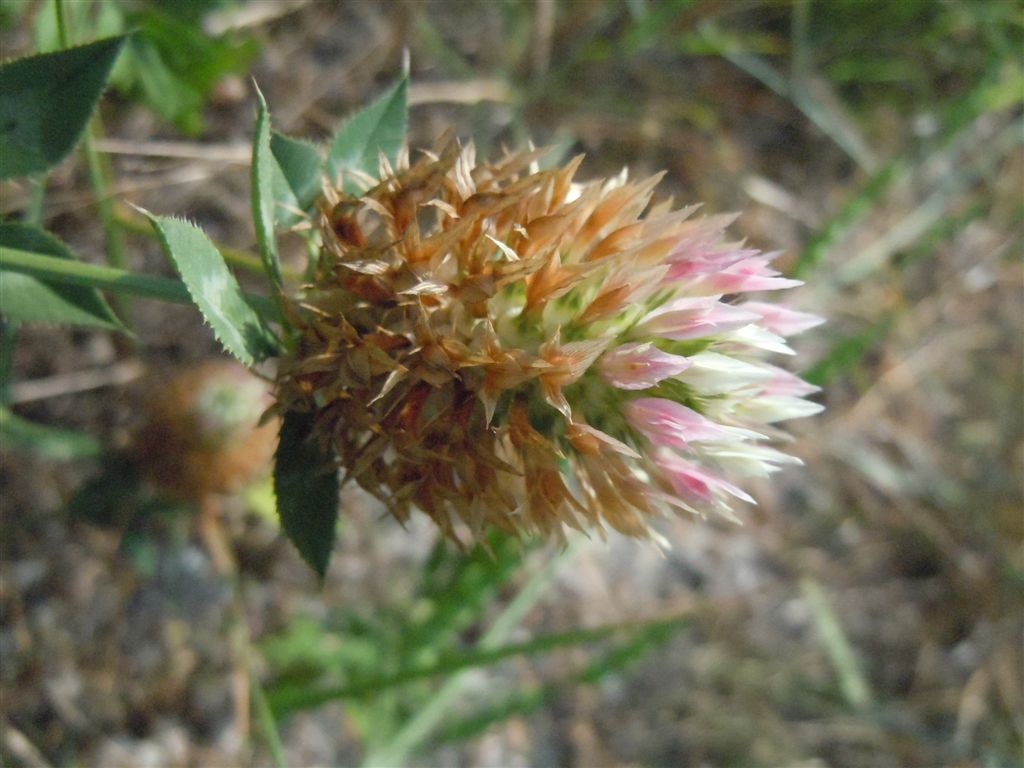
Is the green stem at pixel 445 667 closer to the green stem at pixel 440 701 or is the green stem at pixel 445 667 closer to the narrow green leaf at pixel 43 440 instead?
the green stem at pixel 440 701

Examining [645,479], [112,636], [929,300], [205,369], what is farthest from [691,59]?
[112,636]

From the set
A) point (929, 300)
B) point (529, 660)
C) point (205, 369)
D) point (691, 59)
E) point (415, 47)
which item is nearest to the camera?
point (205, 369)

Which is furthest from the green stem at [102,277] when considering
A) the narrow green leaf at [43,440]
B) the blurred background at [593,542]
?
the narrow green leaf at [43,440]

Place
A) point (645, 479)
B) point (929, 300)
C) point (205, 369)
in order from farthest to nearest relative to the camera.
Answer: point (929, 300)
point (205, 369)
point (645, 479)

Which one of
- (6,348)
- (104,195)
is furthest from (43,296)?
(104,195)

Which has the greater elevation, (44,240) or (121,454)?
(44,240)

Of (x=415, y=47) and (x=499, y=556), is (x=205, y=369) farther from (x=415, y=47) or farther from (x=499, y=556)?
(x=415, y=47)
